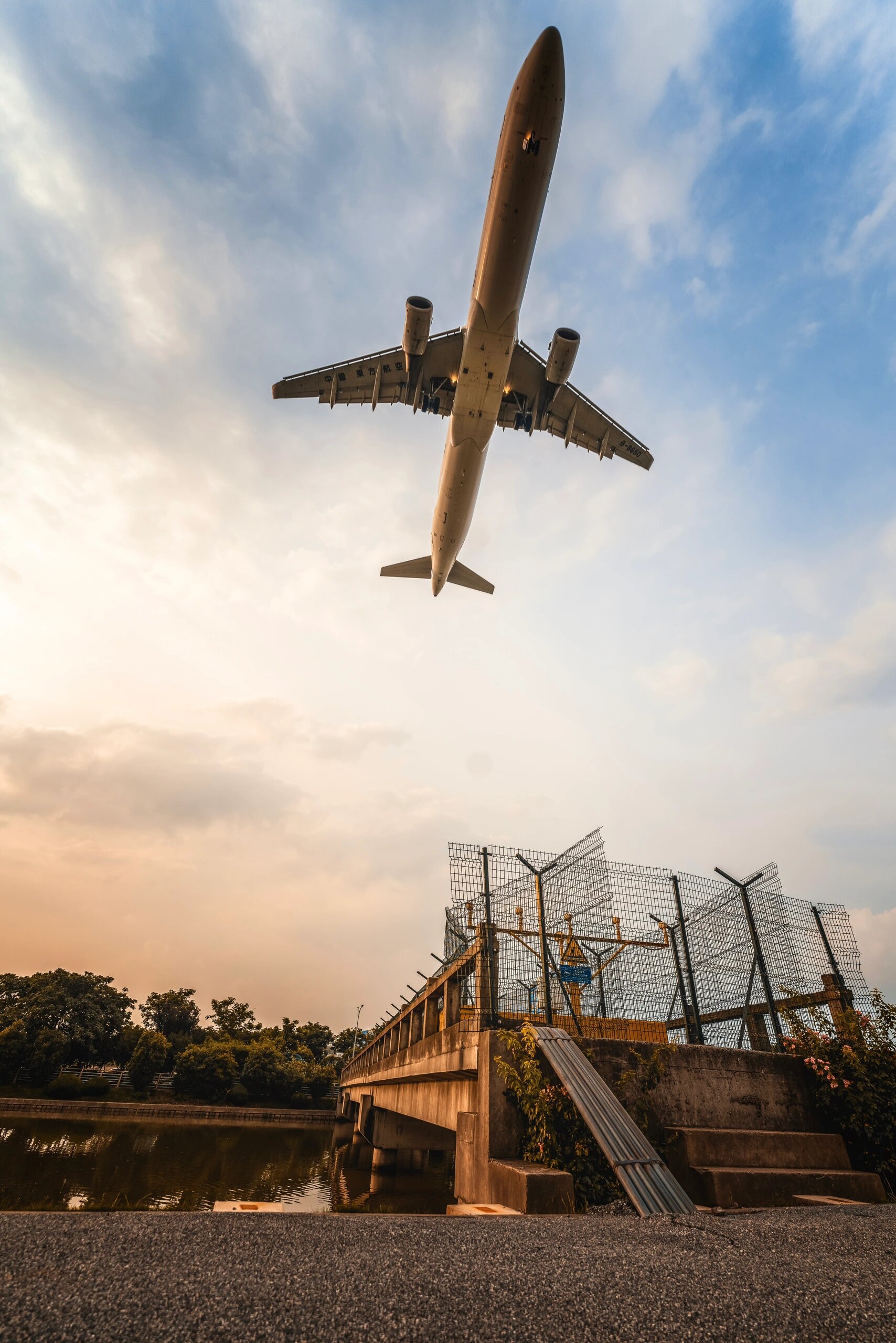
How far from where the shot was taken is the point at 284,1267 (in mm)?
2666

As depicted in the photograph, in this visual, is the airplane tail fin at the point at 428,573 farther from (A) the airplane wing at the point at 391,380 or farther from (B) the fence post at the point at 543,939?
(B) the fence post at the point at 543,939

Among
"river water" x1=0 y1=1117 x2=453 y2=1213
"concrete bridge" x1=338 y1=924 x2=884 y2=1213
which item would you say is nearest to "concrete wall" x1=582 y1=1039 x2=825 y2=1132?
"concrete bridge" x1=338 y1=924 x2=884 y2=1213

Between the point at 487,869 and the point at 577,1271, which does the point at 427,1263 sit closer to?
the point at 577,1271

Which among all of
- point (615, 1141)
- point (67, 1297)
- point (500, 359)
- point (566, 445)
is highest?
point (566, 445)

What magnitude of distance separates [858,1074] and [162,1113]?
176 ft

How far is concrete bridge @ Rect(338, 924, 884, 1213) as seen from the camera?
5.34 metres

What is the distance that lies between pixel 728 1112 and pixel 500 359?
17.9 metres

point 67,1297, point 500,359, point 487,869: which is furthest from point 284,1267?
point 500,359

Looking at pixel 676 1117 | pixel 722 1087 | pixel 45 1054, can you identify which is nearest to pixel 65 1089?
pixel 45 1054

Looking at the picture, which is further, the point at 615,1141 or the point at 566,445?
the point at 566,445

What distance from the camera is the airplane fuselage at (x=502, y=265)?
1375cm

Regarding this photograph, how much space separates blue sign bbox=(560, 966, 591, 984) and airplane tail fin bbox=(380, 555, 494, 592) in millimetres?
20072

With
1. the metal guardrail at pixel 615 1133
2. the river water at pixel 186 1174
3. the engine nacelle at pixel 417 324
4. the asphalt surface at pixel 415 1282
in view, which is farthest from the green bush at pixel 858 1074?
the engine nacelle at pixel 417 324

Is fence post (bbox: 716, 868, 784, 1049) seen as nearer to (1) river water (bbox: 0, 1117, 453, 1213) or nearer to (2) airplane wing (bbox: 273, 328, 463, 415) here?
(1) river water (bbox: 0, 1117, 453, 1213)
